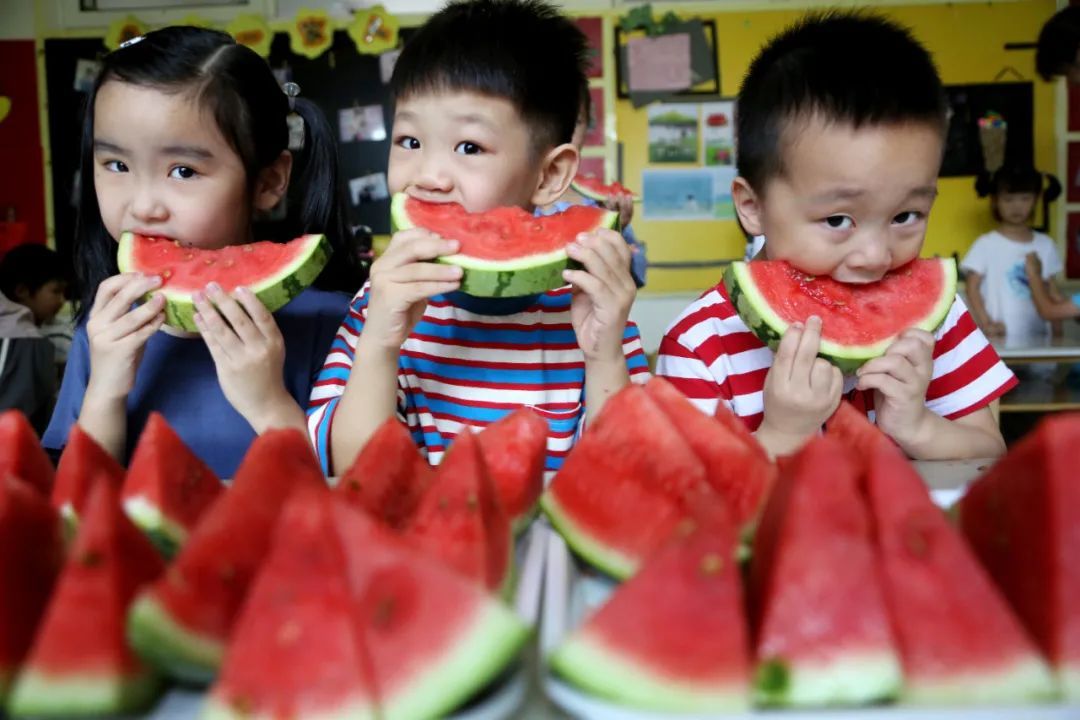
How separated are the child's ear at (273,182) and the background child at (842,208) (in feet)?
3.19

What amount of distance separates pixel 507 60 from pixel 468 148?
0.61 ft

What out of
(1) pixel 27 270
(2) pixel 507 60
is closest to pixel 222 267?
(2) pixel 507 60

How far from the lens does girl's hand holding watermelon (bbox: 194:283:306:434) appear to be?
1.42m

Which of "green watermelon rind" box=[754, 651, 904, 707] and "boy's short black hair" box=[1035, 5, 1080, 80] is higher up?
"boy's short black hair" box=[1035, 5, 1080, 80]

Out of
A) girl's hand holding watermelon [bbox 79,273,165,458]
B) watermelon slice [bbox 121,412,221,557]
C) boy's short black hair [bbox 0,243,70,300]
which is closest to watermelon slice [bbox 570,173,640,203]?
girl's hand holding watermelon [bbox 79,273,165,458]

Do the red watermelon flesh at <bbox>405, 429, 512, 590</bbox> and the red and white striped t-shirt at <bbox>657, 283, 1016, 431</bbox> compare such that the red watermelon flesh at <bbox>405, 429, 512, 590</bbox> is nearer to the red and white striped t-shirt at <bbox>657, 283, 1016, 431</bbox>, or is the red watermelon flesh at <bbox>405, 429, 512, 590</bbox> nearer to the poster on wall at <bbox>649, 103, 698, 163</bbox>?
the red and white striped t-shirt at <bbox>657, 283, 1016, 431</bbox>

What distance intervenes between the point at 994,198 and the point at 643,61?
2.38 metres

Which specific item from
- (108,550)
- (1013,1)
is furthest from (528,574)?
(1013,1)

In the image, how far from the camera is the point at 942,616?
573 mm

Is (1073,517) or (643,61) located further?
(643,61)

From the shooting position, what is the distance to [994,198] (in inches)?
199

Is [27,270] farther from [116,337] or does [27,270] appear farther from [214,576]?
[214,576]

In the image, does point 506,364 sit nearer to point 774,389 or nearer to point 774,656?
point 774,389

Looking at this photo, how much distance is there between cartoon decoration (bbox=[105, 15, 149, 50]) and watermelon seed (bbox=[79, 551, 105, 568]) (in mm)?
5743
